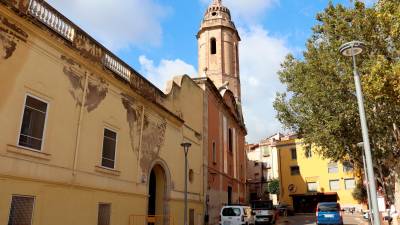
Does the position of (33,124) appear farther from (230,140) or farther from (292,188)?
(292,188)

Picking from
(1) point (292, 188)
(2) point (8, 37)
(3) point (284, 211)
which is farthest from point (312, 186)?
(2) point (8, 37)

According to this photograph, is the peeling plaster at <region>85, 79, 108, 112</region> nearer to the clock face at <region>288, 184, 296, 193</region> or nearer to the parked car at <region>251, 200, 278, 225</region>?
the parked car at <region>251, 200, 278, 225</region>

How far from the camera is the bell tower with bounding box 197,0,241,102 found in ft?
139

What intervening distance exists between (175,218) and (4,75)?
41.1 ft

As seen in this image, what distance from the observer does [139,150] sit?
17.0 metres

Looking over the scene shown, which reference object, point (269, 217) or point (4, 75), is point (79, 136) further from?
point (269, 217)

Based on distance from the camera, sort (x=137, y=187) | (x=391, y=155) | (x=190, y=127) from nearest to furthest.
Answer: (x=137, y=187)
(x=391, y=155)
(x=190, y=127)

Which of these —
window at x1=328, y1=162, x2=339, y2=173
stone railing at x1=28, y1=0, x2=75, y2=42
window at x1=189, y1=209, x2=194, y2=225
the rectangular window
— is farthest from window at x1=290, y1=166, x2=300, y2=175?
stone railing at x1=28, y1=0, x2=75, y2=42

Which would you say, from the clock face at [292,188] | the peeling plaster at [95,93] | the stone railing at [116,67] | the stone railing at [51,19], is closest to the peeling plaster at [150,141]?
the stone railing at [116,67]

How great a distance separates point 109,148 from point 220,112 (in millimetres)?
19148

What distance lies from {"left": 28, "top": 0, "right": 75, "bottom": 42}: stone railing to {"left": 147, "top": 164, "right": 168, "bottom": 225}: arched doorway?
8.63 m

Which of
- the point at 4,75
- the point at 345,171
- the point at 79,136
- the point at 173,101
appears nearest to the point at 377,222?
the point at 79,136

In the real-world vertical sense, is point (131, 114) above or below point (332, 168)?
below

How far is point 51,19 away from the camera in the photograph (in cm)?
1233
